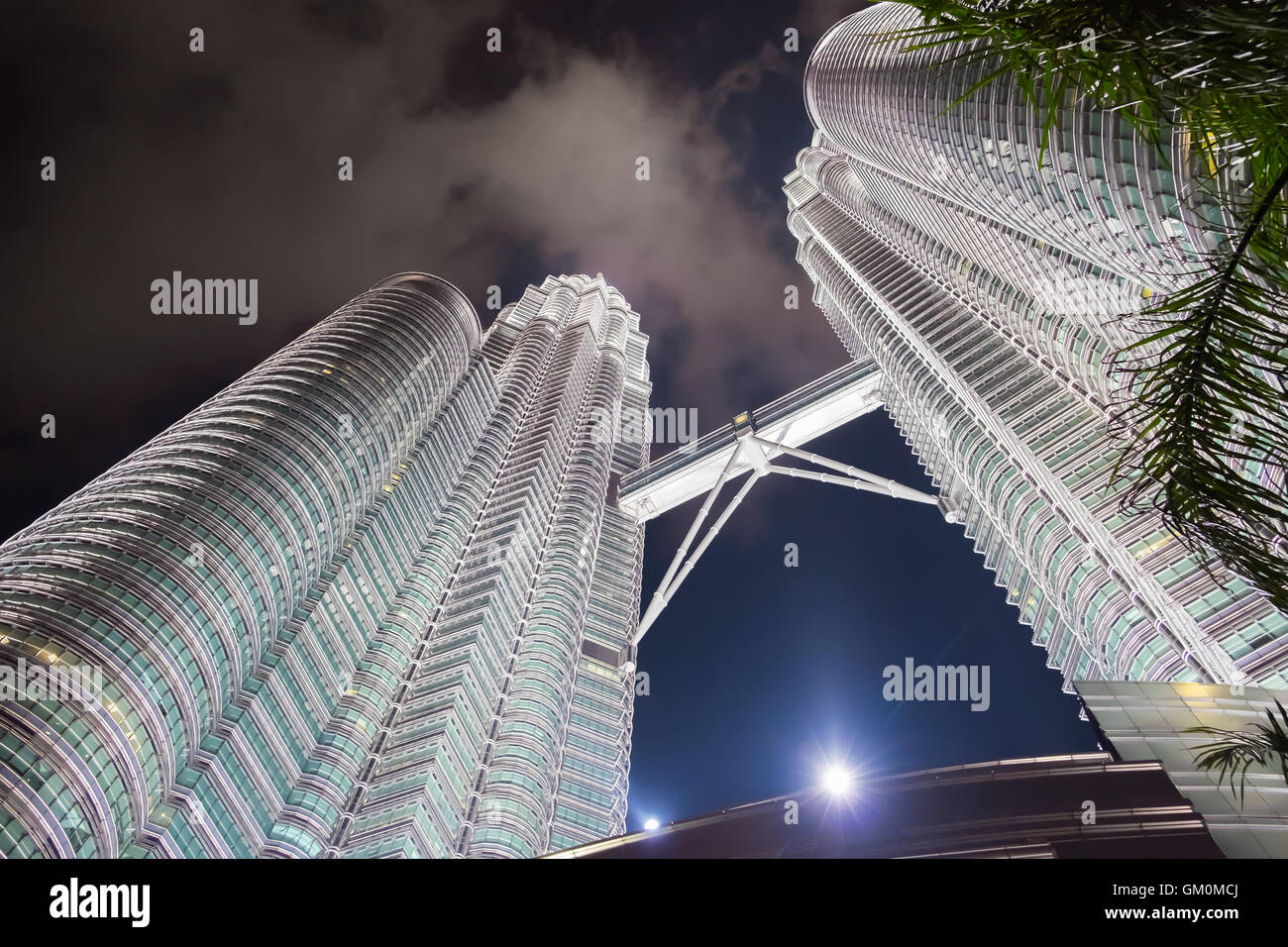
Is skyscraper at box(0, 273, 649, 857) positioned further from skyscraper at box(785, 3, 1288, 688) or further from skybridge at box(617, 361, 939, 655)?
skyscraper at box(785, 3, 1288, 688)

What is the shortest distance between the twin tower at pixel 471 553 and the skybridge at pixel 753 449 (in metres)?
7.82

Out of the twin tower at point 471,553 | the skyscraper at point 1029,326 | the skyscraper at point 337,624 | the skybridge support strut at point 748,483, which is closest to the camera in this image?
the skyscraper at point 1029,326

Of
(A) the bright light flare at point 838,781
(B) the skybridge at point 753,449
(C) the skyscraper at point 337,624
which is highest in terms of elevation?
(B) the skybridge at point 753,449

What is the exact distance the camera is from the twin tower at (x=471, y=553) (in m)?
58.7

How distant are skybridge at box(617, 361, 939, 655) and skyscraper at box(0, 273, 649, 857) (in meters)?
13.7

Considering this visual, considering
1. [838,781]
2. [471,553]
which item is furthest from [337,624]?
[838,781]

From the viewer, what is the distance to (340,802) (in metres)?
81.5

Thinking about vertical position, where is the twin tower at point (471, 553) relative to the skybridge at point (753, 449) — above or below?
below

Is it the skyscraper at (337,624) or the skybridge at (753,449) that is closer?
the skyscraper at (337,624)

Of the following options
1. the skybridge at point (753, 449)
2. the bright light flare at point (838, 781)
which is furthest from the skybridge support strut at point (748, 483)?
the bright light flare at point (838, 781)

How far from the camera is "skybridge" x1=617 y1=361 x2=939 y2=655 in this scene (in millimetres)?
146875

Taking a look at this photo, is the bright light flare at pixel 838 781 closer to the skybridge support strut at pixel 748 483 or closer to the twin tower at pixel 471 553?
the twin tower at pixel 471 553

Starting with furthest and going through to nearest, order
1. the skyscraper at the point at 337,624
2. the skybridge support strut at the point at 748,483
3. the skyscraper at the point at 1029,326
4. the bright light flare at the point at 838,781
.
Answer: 1. the skybridge support strut at the point at 748,483
2. the skyscraper at the point at 337,624
3. the skyscraper at the point at 1029,326
4. the bright light flare at the point at 838,781

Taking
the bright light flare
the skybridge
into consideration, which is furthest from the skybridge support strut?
the bright light flare
